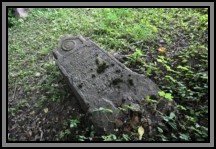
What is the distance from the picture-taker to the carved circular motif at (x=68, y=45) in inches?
187

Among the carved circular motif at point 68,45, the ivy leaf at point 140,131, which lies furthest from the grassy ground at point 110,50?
the carved circular motif at point 68,45

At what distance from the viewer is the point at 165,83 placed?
4496 millimetres

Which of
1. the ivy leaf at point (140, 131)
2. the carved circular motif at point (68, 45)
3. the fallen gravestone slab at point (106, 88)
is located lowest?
the ivy leaf at point (140, 131)

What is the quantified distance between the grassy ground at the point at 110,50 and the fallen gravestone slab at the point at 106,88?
0.21 m

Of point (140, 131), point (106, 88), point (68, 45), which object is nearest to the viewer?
point (140, 131)

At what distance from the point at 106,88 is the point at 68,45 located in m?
1.19

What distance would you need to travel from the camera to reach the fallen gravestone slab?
3701mm

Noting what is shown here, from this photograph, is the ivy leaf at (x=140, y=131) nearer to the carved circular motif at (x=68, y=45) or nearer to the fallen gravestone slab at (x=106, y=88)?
the fallen gravestone slab at (x=106, y=88)

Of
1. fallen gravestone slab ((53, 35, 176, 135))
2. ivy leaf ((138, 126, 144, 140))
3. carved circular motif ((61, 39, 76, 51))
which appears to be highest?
carved circular motif ((61, 39, 76, 51))

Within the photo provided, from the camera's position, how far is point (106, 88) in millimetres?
4047

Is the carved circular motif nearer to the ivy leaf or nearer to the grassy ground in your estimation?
the grassy ground

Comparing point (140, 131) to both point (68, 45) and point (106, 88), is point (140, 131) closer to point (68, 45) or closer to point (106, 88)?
point (106, 88)

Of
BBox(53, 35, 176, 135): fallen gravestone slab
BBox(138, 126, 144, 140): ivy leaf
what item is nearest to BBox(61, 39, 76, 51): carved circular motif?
BBox(53, 35, 176, 135): fallen gravestone slab

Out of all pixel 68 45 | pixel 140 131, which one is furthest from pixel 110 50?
pixel 140 131
